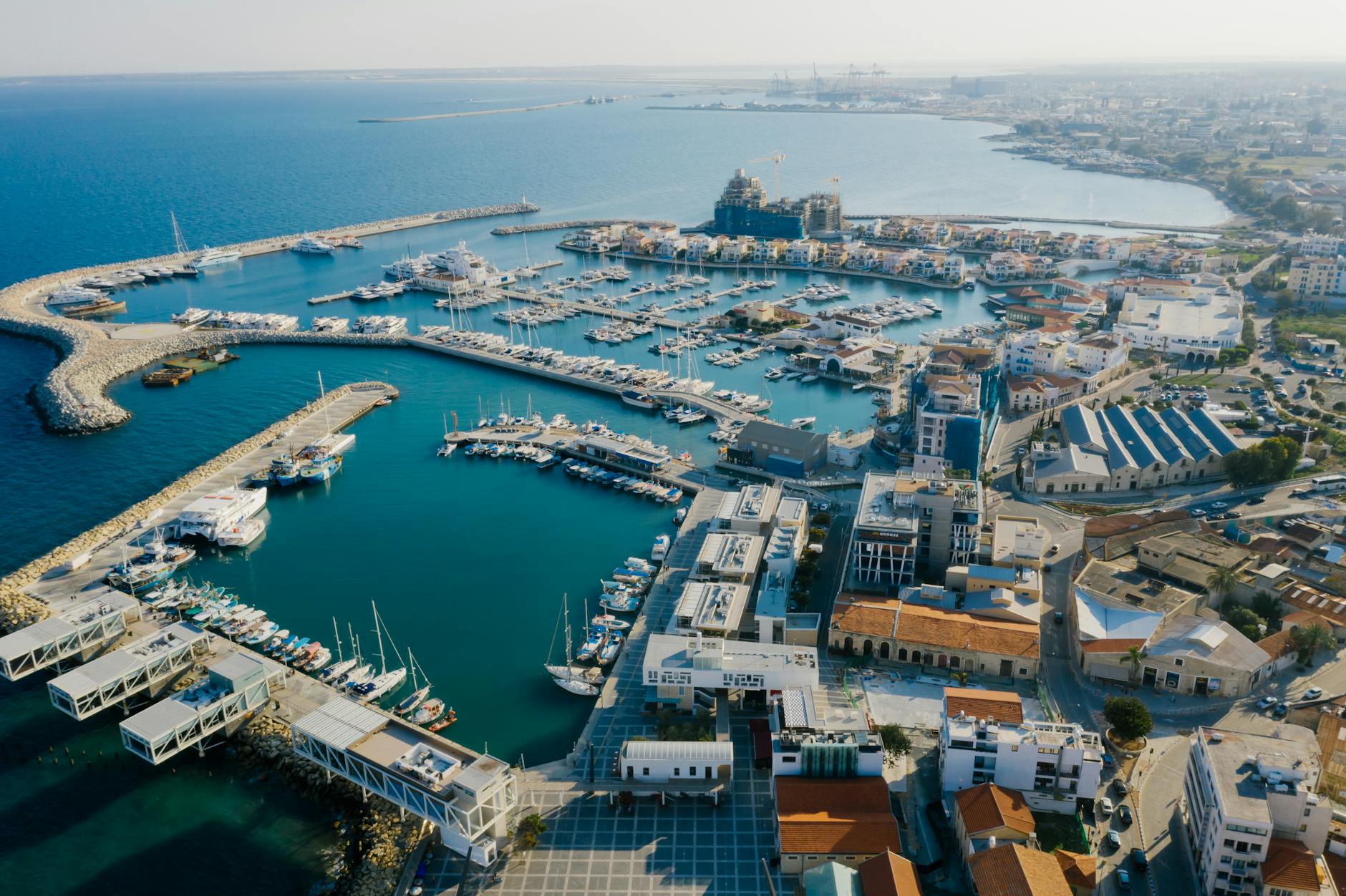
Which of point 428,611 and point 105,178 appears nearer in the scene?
point 428,611

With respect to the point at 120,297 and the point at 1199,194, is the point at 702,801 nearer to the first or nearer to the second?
the point at 120,297

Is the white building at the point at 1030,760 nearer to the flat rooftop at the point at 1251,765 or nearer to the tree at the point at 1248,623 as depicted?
the flat rooftop at the point at 1251,765

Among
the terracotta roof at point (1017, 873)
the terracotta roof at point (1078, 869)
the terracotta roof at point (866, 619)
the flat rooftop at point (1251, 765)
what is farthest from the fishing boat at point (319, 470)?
the flat rooftop at point (1251, 765)

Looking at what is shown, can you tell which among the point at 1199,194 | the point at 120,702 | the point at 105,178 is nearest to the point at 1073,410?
the point at 120,702

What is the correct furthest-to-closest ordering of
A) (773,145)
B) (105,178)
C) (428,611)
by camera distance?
(773,145), (105,178), (428,611)

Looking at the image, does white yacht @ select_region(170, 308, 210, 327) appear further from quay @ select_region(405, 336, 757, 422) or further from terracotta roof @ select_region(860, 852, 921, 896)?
terracotta roof @ select_region(860, 852, 921, 896)

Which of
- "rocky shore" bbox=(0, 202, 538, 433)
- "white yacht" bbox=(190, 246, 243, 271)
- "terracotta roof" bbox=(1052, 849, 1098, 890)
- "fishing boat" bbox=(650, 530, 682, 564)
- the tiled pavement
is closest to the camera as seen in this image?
"terracotta roof" bbox=(1052, 849, 1098, 890)

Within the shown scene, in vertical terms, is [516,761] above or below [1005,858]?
below

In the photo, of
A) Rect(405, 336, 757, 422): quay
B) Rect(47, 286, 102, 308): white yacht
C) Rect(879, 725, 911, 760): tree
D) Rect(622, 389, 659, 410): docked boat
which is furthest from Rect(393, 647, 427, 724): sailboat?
Rect(47, 286, 102, 308): white yacht
